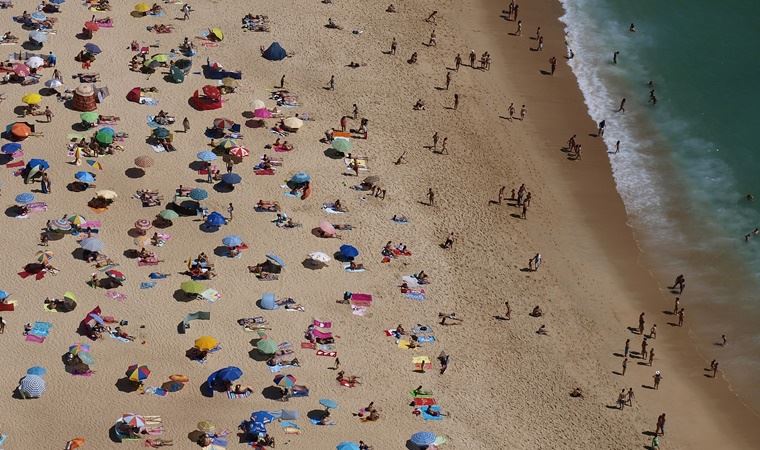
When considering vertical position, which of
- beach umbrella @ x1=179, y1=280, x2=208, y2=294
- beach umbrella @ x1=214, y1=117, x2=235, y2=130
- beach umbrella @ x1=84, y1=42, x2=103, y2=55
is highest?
beach umbrella @ x1=84, y1=42, x2=103, y2=55

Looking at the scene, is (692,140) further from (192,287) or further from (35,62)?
(35,62)

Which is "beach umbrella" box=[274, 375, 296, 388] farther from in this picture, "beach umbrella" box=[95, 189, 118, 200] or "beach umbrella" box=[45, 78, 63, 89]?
"beach umbrella" box=[45, 78, 63, 89]

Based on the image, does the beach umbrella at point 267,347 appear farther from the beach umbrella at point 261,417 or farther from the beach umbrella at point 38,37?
the beach umbrella at point 38,37

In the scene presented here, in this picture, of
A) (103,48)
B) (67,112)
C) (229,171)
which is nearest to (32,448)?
(229,171)

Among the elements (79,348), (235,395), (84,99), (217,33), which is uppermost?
(217,33)

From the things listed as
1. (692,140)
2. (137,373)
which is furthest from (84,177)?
(692,140)

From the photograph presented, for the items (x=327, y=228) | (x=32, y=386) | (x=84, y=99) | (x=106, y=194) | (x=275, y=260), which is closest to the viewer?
(x=32, y=386)

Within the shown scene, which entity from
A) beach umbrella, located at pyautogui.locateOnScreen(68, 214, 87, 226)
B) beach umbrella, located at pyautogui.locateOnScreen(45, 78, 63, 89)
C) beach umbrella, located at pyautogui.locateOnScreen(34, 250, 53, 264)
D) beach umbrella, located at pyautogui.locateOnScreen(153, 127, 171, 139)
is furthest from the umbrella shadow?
beach umbrella, located at pyautogui.locateOnScreen(45, 78, 63, 89)
